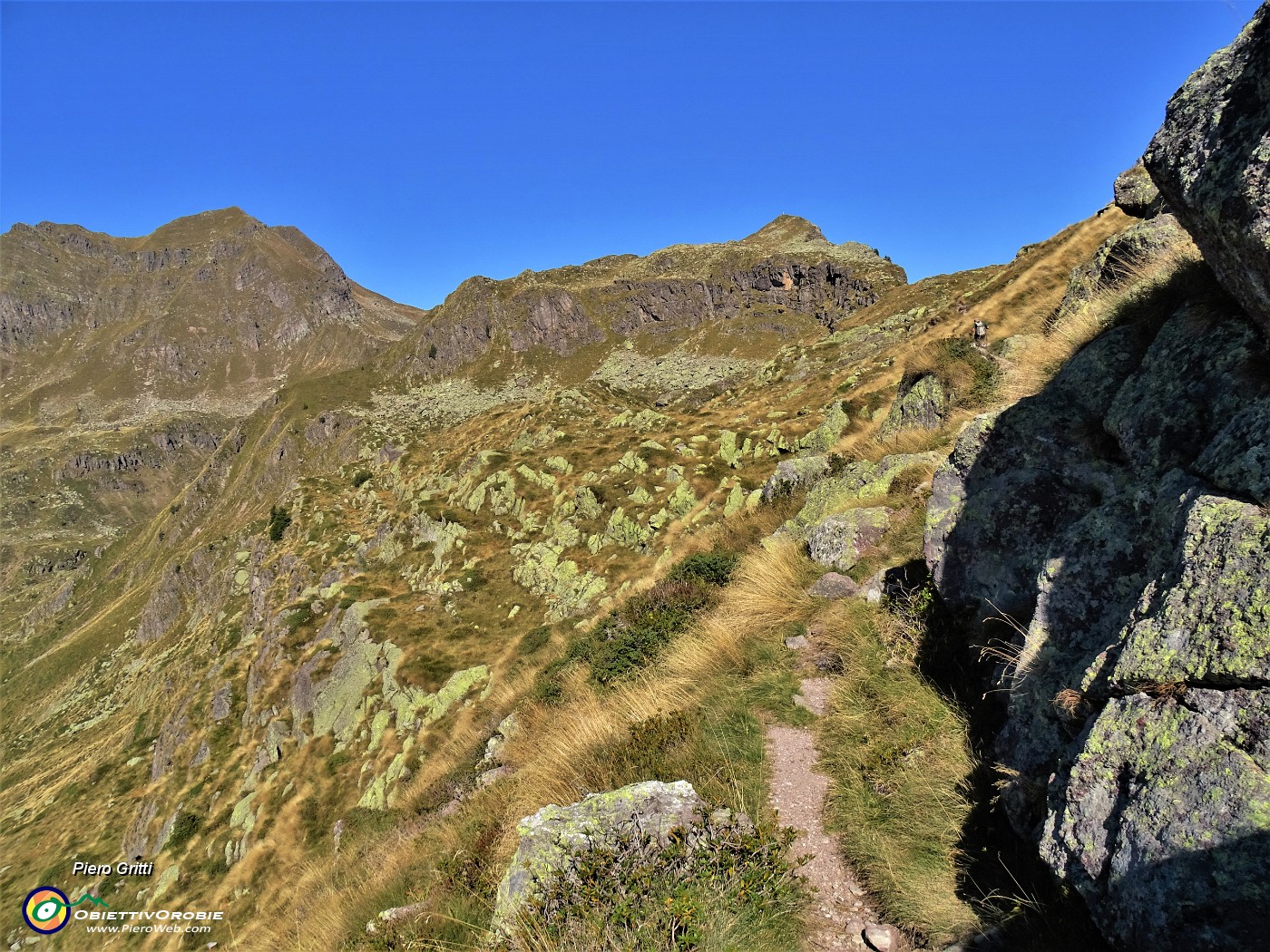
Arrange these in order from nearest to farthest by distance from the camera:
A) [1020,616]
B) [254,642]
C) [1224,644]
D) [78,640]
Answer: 1. [1224,644]
2. [1020,616]
3. [254,642]
4. [78,640]

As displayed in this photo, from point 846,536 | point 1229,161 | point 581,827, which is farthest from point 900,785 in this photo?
point 1229,161

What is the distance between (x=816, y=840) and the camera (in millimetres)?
6273

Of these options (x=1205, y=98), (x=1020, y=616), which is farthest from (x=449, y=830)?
(x=1205, y=98)

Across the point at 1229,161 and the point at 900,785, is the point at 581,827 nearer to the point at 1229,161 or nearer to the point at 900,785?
the point at 900,785

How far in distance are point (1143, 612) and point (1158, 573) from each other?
0.43m

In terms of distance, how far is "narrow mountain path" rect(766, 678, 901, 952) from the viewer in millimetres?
5266

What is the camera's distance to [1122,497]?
5703mm

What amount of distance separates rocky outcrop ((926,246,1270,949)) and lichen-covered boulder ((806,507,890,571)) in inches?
143

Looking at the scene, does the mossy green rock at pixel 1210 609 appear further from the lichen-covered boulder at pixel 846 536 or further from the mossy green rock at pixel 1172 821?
the lichen-covered boulder at pixel 846 536

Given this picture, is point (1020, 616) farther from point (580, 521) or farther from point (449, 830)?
point (580, 521)

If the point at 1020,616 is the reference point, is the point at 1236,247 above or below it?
above

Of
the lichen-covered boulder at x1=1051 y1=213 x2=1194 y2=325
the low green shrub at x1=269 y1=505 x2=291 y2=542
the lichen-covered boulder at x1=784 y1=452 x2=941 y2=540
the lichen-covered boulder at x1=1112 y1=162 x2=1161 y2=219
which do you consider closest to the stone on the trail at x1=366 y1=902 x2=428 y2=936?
the lichen-covered boulder at x1=784 y1=452 x2=941 y2=540

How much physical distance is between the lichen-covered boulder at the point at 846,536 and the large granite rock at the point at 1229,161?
7.05 metres

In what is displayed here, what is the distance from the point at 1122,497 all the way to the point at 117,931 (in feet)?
211
